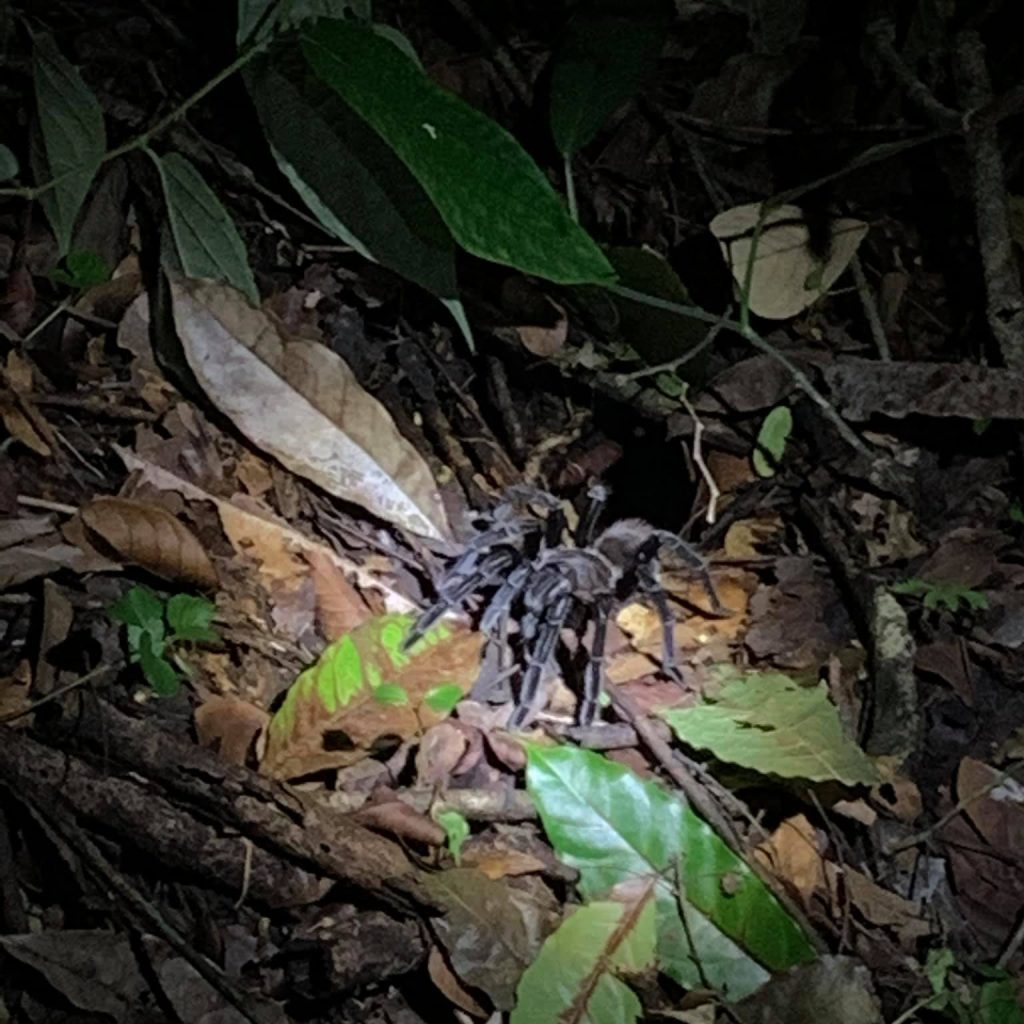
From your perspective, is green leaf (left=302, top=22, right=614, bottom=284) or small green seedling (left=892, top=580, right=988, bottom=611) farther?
small green seedling (left=892, top=580, right=988, bottom=611)

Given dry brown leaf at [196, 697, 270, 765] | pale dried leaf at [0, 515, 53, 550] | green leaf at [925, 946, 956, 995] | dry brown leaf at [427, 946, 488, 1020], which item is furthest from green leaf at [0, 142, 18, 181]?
green leaf at [925, 946, 956, 995]

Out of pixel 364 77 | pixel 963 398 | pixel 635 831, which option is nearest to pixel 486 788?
pixel 635 831

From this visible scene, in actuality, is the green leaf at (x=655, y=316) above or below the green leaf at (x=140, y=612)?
above

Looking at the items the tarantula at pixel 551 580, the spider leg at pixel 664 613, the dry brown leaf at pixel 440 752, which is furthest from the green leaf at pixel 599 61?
the dry brown leaf at pixel 440 752

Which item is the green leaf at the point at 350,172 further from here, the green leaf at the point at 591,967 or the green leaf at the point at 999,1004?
the green leaf at the point at 999,1004

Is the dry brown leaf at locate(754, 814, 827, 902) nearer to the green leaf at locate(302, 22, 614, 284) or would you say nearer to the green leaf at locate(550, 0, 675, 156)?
the green leaf at locate(302, 22, 614, 284)

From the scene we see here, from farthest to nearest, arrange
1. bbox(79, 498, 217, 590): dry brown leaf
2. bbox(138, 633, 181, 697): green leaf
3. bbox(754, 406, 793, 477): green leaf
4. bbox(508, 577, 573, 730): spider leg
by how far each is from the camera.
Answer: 1. bbox(754, 406, 793, 477): green leaf
2. bbox(508, 577, 573, 730): spider leg
3. bbox(79, 498, 217, 590): dry brown leaf
4. bbox(138, 633, 181, 697): green leaf
